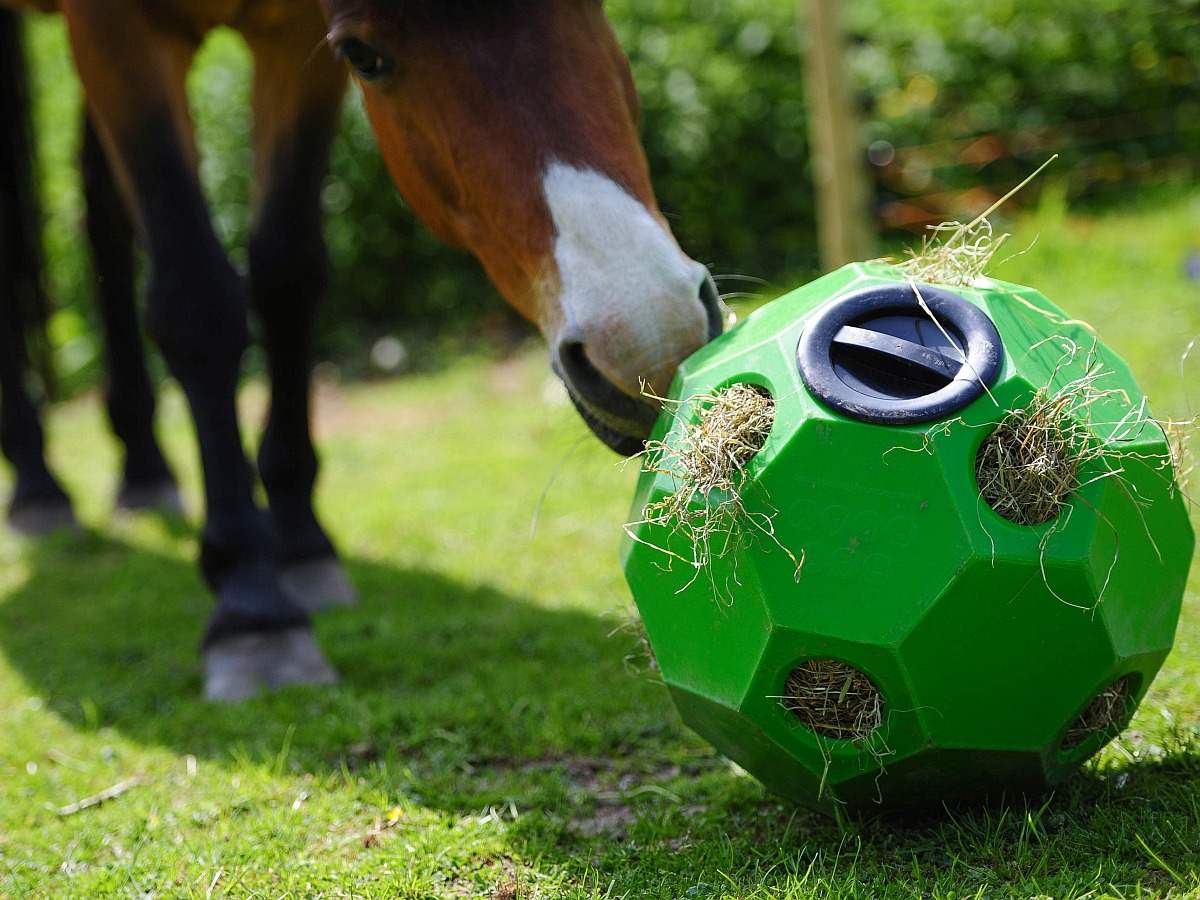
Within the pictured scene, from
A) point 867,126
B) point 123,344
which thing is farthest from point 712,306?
point 867,126

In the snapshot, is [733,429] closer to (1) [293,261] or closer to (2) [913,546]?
(2) [913,546]

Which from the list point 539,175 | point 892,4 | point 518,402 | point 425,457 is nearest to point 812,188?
point 892,4

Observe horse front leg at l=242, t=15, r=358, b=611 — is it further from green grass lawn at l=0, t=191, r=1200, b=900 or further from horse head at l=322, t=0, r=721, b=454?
horse head at l=322, t=0, r=721, b=454

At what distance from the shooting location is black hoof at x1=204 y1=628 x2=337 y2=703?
3.20 metres

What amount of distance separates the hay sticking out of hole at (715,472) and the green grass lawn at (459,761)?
12.4 inches

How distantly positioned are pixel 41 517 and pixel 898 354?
15.7 ft

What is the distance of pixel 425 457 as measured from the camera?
646 cm

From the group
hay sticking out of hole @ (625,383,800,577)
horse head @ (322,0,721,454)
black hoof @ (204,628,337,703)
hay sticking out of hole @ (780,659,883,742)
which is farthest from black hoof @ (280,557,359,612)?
hay sticking out of hole @ (780,659,883,742)

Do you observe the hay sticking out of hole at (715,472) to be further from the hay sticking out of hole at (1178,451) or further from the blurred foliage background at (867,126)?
the blurred foliage background at (867,126)

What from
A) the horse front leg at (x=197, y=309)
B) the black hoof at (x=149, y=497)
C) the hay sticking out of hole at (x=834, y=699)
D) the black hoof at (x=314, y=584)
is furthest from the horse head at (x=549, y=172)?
the black hoof at (x=149, y=497)

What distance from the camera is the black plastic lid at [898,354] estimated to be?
5.75 feet

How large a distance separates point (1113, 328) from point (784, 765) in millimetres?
4422

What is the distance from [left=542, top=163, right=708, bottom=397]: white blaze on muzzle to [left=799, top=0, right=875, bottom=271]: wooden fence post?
430 centimetres

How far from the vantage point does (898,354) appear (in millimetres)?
1823
